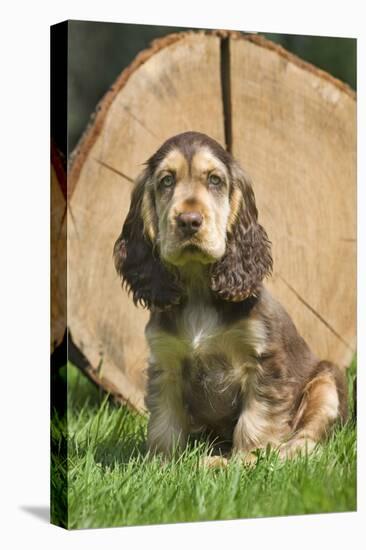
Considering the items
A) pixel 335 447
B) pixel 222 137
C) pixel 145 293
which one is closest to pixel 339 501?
pixel 335 447

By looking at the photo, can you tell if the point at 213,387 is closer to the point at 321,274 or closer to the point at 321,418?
the point at 321,418

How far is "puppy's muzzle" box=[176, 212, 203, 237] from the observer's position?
9320 mm

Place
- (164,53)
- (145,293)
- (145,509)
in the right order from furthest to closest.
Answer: (164,53)
(145,293)
(145,509)

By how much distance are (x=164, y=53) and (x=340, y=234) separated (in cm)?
194

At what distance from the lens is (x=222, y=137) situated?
35.5ft

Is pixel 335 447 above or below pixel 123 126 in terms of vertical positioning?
below

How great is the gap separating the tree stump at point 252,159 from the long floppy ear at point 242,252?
2.40 feet

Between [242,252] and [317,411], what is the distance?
1.29m

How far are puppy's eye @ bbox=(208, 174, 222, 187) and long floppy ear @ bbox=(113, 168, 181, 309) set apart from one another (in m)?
0.43

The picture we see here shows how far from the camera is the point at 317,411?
10.0 meters

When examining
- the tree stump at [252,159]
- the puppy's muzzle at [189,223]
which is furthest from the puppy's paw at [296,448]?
the puppy's muzzle at [189,223]

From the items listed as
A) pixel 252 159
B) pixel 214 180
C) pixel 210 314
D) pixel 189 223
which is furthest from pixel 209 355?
pixel 252 159

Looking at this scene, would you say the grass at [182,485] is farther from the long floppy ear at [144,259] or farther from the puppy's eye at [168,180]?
the puppy's eye at [168,180]

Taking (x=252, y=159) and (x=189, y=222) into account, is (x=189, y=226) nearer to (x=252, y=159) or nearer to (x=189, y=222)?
(x=189, y=222)
